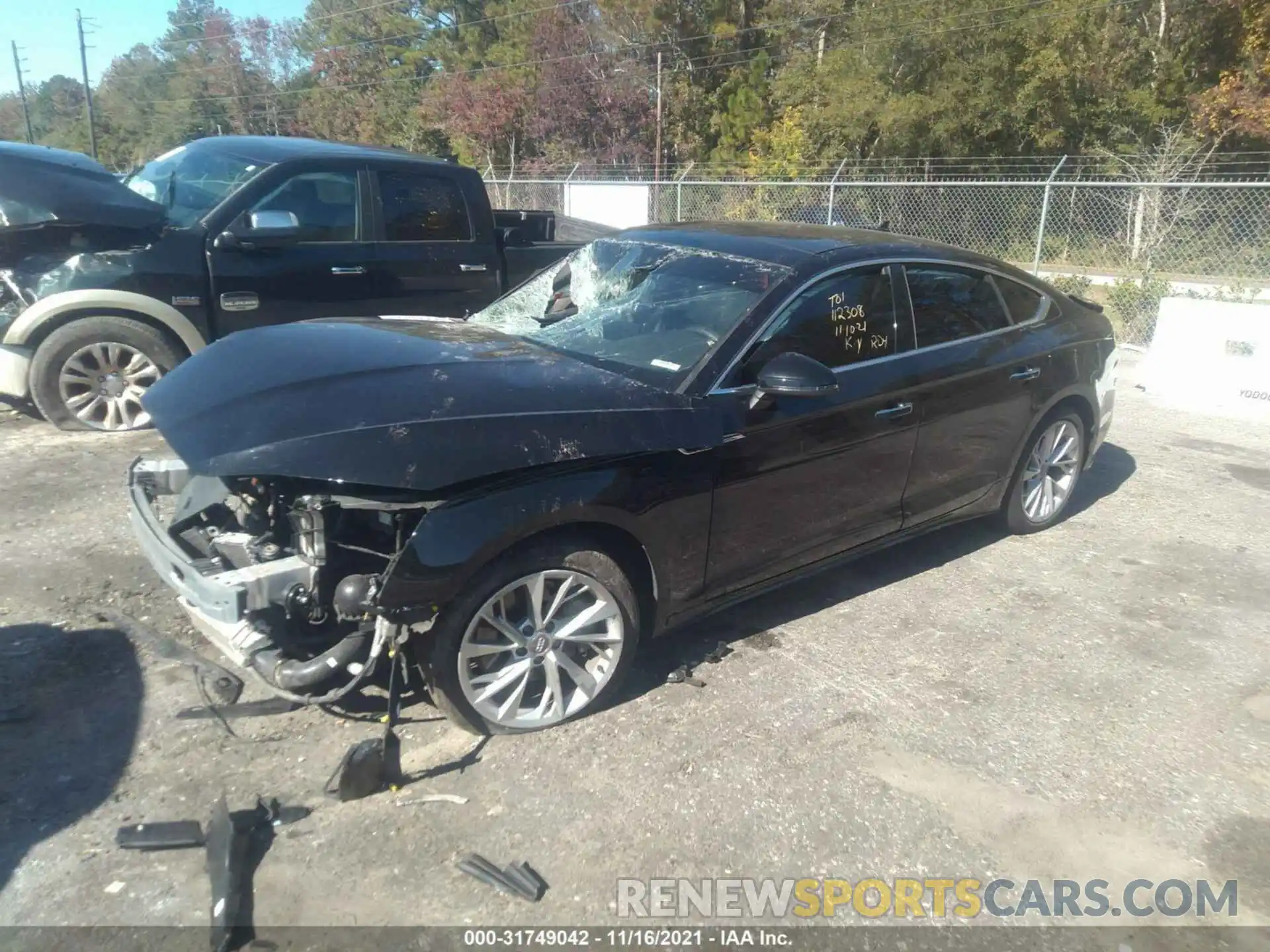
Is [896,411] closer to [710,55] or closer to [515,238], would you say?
[515,238]

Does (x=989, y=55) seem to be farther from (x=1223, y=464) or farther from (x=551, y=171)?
(x=1223, y=464)

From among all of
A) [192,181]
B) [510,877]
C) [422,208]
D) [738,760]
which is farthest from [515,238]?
[510,877]

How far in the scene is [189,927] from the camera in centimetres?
242

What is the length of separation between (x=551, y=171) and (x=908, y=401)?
3286 centimetres

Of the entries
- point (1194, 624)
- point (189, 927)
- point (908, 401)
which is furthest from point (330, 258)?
point (1194, 624)

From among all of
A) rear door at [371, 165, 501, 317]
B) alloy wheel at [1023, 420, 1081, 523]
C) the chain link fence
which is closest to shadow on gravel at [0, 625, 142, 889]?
rear door at [371, 165, 501, 317]

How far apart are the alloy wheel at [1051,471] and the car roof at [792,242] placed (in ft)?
3.48

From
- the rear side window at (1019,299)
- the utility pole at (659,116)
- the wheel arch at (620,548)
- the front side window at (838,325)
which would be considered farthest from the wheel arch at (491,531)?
the utility pole at (659,116)

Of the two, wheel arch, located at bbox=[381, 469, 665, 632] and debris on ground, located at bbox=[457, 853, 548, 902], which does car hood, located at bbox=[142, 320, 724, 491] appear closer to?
wheel arch, located at bbox=[381, 469, 665, 632]

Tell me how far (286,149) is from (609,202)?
13148 millimetres

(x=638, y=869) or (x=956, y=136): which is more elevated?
(x=956, y=136)

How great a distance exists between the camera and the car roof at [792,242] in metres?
4.07

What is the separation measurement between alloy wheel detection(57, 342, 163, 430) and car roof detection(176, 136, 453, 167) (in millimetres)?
1615

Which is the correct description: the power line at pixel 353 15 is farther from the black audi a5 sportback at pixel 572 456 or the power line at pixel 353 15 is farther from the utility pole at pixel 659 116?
the black audi a5 sportback at pixel 572 456
